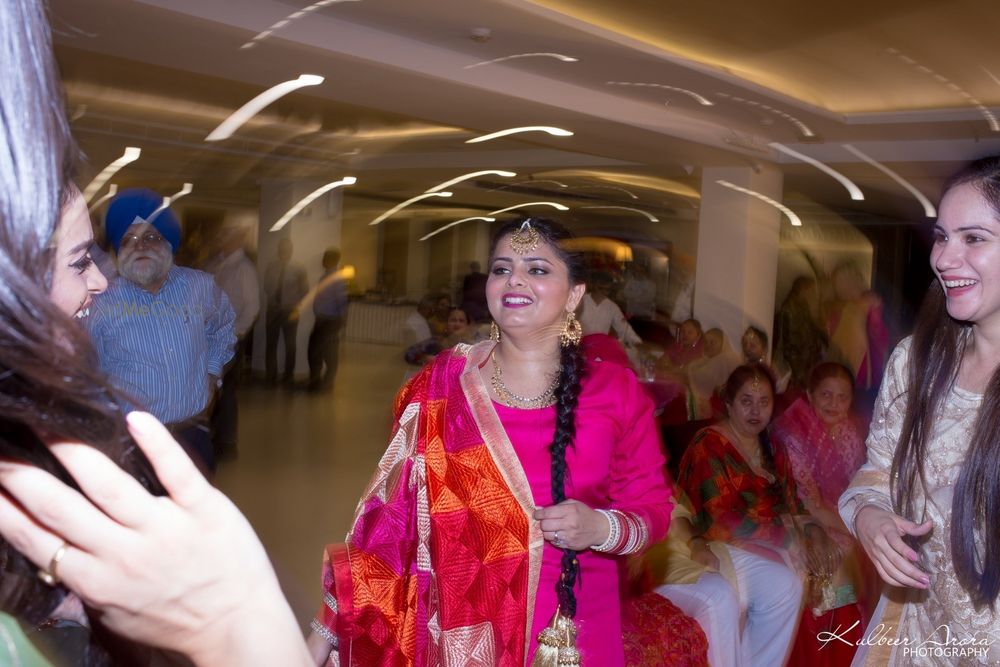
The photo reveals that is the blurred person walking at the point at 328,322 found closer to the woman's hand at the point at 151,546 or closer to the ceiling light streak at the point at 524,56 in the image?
the ceiling light streak at the point at 524,56

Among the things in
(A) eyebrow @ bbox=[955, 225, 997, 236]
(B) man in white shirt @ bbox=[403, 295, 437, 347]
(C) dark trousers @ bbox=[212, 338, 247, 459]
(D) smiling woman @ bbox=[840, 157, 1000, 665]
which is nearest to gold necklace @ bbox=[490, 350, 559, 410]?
(D) smiling woman @ bbox=[840, 157, 1000, 665]

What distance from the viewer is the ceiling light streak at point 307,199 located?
326 centimetres

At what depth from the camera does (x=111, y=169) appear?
3062 millimetres

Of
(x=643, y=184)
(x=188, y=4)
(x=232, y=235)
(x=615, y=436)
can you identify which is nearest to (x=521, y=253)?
(x=615, y=436)

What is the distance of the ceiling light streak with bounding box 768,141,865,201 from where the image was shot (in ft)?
12.8

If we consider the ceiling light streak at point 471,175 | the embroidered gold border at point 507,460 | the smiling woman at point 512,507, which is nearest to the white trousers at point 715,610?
the smiling woman at point 512,507

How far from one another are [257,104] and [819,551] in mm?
2565

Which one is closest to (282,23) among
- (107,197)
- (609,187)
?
(107,197)

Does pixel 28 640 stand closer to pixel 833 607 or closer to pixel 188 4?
pixel 188 4

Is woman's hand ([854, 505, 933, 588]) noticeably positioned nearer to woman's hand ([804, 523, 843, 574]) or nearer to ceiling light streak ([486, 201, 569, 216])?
woman's hand ([804, 523, 843, 574])

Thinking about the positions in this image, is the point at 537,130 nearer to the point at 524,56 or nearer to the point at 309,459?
the point at 524,56

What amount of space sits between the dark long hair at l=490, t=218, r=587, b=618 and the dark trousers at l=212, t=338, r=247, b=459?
8.31ft

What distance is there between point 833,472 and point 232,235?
7.41 feet

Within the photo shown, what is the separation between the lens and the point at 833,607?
2236mm
